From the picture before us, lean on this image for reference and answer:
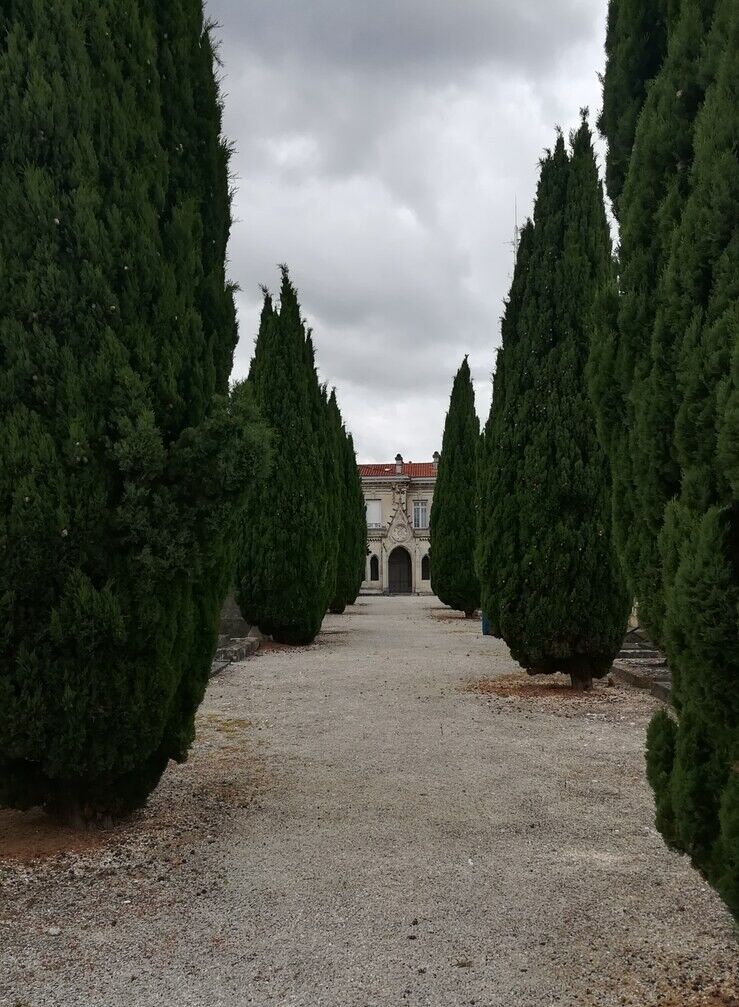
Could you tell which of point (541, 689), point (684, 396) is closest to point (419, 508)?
point (541, 689)

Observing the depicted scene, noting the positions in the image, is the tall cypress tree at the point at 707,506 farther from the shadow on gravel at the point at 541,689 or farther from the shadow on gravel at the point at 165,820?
the shadow on gravel at the point at 541,689

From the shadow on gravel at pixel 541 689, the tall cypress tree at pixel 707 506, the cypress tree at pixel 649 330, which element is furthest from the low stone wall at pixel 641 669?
the tall cypress tree at pixel 707 506

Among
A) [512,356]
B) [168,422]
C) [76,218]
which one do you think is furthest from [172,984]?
[512,356]

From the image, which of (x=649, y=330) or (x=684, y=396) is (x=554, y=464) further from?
(x=684, y=396)

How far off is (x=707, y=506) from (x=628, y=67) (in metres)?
1.95

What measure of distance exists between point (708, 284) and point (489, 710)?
5743 mm

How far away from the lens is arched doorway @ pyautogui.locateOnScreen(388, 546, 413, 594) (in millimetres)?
49875

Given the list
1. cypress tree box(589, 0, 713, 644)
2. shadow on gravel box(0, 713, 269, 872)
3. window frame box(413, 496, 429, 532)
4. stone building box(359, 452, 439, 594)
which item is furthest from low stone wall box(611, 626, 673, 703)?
window frame box(413, 496, 429, 532)

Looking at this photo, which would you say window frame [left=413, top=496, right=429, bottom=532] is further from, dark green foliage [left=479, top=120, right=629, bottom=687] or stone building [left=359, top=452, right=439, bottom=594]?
dark green foliage [left=479, top=120, right=629, bottom=687]

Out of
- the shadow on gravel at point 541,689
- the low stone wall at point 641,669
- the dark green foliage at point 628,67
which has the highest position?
the dark green foliage at point 628,67

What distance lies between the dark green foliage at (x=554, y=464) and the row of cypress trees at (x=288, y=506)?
5630 mm

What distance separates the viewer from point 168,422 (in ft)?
13.0

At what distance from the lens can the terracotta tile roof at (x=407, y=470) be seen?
5397 centimetres

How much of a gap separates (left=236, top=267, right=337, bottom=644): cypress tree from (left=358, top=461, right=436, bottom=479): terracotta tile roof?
38.4 m
